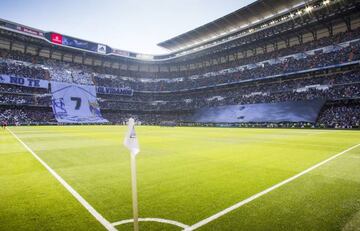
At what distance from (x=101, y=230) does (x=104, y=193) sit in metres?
2.22

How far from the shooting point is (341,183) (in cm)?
703

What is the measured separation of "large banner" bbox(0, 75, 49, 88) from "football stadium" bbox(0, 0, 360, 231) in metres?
0.28

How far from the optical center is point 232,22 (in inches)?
2527

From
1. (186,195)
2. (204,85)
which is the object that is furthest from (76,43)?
(186,195)

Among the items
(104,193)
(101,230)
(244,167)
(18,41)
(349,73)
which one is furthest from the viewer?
(18,41)

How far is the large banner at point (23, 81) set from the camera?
6097 cm

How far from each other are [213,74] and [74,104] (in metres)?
44.1

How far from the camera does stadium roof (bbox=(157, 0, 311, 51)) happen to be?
179 ft

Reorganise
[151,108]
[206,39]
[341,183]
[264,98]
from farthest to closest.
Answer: [151,108]
[206,39]
[264,98]
[341,183]

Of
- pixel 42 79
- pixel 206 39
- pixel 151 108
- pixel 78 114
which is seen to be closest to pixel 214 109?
pixel 206 39

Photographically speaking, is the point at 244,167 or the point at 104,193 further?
the point at 244,167

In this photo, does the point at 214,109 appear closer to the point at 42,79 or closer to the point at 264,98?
the point at 264,98

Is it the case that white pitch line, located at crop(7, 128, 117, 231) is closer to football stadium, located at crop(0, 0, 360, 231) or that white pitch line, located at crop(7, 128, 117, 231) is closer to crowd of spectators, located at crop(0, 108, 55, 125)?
football stadium, located at crop(0, 0, 360, 231)

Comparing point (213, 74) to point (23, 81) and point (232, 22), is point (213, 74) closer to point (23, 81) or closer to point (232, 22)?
point (232, 22)
